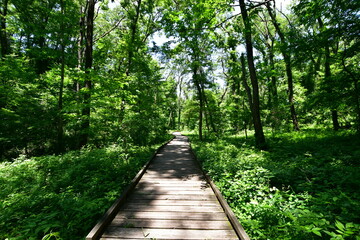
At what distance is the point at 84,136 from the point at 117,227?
308 inches

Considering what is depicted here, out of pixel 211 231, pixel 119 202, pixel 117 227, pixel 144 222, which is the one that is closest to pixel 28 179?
pixel 119 202

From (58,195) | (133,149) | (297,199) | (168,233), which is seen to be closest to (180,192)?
(168,233)

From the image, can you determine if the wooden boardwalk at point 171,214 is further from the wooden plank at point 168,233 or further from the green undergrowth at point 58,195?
the green undergrowth at point 58,195

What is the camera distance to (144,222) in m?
3.03

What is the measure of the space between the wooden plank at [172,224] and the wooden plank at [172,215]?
10 cm

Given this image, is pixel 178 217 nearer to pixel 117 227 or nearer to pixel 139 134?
pixel 117 227

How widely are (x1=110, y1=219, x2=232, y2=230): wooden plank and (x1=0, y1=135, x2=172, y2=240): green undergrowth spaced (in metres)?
0.56

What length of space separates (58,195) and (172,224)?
286 centimetres

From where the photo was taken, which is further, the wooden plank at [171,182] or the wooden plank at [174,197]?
the wooden plank at [171,182]

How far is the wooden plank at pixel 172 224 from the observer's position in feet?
9.52

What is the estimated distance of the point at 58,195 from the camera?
3723 mm

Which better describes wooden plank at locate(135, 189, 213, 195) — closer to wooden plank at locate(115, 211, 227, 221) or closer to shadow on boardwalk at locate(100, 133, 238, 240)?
shadow on boardwalk at locate(100, 133, 238, 240)

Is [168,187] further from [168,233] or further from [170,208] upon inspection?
[168,233]

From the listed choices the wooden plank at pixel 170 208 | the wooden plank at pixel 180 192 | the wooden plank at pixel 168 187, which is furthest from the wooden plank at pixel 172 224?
the wooden plank at pixel 168 187
